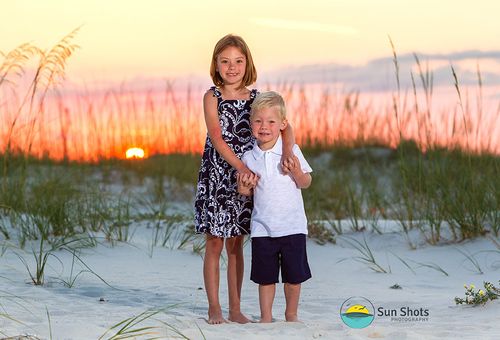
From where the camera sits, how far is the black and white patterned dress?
13.9 feet

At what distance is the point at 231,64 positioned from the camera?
4.24m

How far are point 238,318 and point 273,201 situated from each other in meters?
0.71

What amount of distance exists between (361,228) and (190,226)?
152cm

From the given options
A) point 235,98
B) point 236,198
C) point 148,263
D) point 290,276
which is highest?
point 235,98

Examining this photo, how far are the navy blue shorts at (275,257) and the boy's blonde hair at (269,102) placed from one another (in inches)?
24.1

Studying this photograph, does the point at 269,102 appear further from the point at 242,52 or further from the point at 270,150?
the point at 242,52

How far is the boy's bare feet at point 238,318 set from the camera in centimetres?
434

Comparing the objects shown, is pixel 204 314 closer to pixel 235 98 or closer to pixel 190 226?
pixel 235 98

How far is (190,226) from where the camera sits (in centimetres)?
728

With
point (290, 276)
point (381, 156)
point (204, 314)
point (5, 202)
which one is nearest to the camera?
point (290, 276)

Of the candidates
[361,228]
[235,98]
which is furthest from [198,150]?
[235,98]

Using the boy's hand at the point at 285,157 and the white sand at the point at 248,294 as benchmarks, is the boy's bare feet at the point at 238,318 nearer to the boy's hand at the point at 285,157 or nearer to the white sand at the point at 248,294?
the white sand at the point at 248,294

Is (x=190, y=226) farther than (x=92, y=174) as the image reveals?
No

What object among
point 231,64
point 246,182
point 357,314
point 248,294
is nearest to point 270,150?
point 246,182
